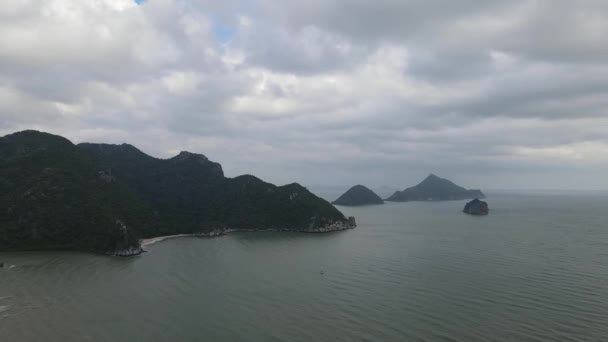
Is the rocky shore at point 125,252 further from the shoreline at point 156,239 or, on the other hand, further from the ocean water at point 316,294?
the shoreline at point 156,239

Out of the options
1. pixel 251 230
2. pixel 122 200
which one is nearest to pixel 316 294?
pixel 251 230

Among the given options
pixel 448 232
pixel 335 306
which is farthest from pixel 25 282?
pixel 448 232

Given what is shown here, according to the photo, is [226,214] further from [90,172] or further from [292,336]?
[292,336]

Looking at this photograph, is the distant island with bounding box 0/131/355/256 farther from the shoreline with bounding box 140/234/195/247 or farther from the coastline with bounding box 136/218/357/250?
the shoreline with bounding box 140/234/195/247

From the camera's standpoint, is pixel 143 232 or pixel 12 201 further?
pixel 143 232

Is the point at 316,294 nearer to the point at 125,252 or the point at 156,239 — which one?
the point at 125,252

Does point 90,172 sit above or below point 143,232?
above
